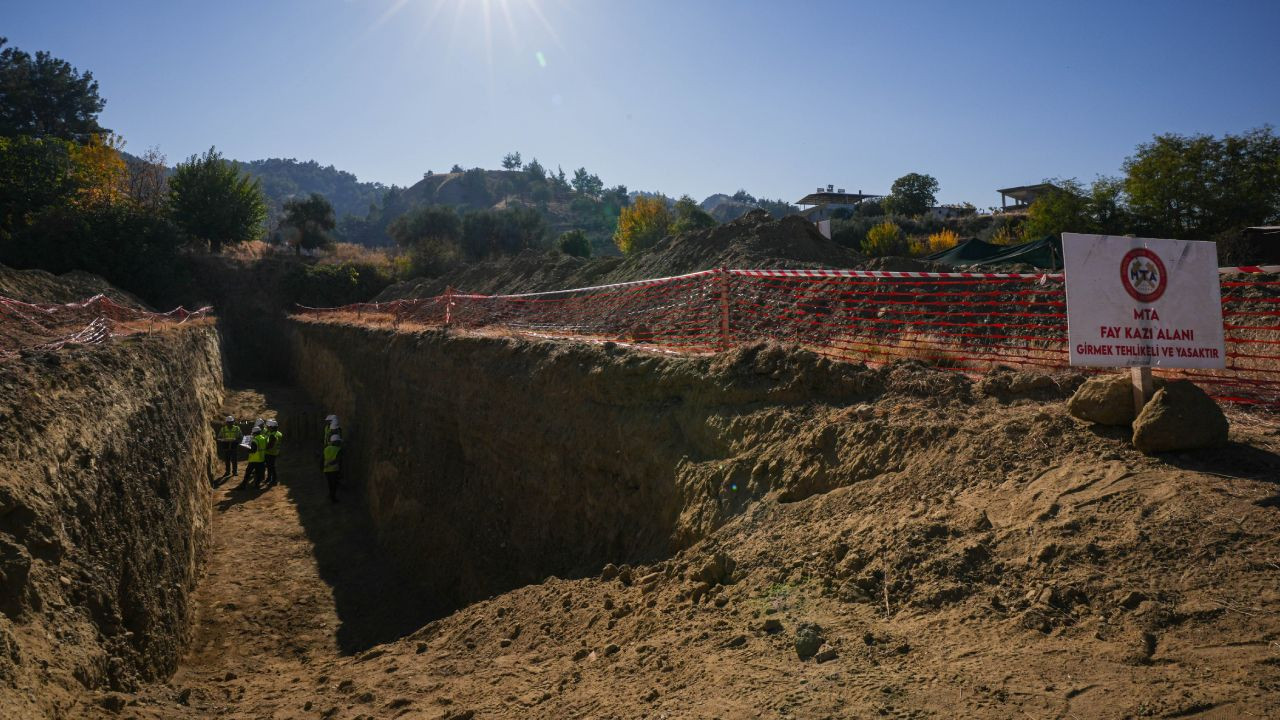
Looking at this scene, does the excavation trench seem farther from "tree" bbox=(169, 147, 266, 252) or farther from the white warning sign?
"tree" bbox=(169, 147, 266, 252)

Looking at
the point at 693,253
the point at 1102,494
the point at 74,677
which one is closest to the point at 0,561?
the point at 74,677

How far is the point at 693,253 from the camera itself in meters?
23.4

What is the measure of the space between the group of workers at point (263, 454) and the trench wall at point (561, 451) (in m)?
0.76

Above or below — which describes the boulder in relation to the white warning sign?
below

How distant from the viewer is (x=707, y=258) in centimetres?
2247

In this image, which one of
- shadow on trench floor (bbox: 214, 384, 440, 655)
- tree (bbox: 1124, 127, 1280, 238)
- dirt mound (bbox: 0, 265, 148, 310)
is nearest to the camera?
shadow on trench floor (bbox: 214, 384, 440, 655)

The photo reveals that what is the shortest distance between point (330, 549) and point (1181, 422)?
12807mm

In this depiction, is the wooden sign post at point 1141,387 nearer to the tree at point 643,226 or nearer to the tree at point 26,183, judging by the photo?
the tree at point 26,183

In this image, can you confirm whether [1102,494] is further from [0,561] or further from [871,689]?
[0,561]

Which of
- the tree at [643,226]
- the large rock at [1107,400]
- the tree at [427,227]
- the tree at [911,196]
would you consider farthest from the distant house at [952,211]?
the large rock at [1107,400]

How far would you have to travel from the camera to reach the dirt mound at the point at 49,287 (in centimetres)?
1988

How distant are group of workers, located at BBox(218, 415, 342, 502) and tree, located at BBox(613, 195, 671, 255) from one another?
39.0 metres

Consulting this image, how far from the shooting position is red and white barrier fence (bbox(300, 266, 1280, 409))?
7016 millimetres

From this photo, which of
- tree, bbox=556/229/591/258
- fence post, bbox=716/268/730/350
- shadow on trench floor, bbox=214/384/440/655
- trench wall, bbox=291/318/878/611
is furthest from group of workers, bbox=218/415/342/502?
tree, bbox=556/229/591/258
